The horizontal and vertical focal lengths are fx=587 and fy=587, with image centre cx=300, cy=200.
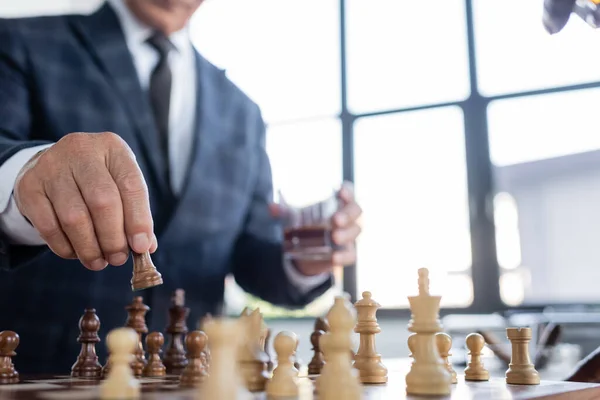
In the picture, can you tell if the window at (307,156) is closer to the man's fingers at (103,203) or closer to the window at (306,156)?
the window at (306,156)

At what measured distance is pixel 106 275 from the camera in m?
2.01

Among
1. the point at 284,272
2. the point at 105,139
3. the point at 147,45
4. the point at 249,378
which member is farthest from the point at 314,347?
the point at 147,45

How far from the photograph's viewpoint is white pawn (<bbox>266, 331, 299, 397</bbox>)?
755mm

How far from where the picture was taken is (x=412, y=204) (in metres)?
3.69

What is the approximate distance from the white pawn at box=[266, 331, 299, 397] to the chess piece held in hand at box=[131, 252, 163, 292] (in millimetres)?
236

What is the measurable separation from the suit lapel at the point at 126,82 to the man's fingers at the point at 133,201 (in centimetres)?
115

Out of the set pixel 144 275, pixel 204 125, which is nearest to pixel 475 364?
pixel 144 275

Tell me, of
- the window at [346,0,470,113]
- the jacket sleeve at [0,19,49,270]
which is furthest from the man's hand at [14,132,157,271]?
the window at [346,0,470,113]

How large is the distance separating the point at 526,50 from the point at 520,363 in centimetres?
295

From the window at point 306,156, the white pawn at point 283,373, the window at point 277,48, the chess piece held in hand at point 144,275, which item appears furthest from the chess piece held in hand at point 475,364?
the window at point 277,48

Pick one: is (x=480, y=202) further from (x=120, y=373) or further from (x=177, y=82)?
(x=120, y=373)

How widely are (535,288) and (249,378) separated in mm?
2892

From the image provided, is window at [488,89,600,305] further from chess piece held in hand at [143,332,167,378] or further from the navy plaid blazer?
chess piece held in hand at [143,332,167,378]

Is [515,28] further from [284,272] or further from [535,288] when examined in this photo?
Answer: [284,272]
